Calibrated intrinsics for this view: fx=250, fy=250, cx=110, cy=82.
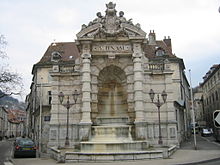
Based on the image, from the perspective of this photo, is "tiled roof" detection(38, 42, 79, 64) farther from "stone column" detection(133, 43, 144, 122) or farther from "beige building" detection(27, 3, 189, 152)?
"stone column" detection(133, 43, 144, 122)

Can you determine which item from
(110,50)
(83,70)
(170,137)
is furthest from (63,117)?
(170,137)

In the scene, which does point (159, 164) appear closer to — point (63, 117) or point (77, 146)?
point (77, 146)

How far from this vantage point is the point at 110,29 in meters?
21.5

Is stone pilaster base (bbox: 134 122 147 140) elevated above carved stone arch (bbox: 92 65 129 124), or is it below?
below

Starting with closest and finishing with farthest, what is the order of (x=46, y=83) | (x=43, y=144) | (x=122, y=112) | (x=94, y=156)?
(x=94, y=156), (x=122, y=112), (x=43, y=144), (x=46, y=83)

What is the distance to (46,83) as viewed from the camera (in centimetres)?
3772

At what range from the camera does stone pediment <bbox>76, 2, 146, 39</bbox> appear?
21297 millimetres

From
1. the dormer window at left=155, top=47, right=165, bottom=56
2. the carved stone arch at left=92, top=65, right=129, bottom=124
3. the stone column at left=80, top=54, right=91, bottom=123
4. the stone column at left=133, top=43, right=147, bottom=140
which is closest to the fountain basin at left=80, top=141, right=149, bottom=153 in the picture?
the stone column at left=133, top=43, right=147, bottom=140

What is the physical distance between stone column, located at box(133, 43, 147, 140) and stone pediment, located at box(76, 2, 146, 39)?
3.90 ft

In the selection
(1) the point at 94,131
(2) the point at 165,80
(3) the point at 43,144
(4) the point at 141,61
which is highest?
(4) the point at 141,61

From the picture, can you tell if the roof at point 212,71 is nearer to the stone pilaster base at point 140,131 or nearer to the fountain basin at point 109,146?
the stone pilaster base at point 140,131

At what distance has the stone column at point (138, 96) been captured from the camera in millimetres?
19328

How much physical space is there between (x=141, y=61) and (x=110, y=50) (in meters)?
2.80

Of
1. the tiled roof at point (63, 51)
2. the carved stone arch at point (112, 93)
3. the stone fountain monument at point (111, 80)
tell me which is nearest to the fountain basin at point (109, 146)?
the stone fountain monument at point (111, 80)
